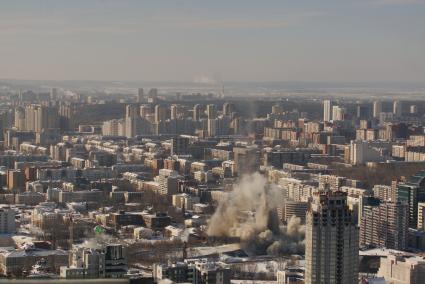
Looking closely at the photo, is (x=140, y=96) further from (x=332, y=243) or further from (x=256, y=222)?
(x=332, y=243)

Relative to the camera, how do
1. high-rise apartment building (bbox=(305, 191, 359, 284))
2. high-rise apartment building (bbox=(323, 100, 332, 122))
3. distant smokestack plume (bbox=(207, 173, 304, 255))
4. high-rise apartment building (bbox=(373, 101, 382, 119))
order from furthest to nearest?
1. high-rise apartment building (bbox=(373, 101, 382, 119))
2. high-rise apartment building (bbox=(323, 100, 332, 122))
3. distant smokestack plume (bbox=(207, 173, 304, 255))
4. high-rise apartment building (bbox=(305, 191, 359, 284))

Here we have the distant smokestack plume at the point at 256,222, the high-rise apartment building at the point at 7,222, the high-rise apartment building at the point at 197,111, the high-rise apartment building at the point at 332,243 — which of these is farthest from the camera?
the high-rise apartment building at the point at 197,111

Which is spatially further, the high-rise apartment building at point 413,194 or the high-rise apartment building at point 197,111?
the high-rise apartment building at point 197,111

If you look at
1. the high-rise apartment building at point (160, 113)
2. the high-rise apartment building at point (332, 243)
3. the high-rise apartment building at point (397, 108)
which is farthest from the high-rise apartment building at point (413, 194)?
the high-rise apartment building at point (397, 108)

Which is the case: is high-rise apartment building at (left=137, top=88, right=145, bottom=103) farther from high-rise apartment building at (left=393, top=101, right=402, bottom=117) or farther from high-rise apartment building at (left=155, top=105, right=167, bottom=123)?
high-rise apartment building at (left=393, top=101, right=402, bottom=117)

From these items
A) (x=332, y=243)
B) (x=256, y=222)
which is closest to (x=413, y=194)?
(x=256, y=222)

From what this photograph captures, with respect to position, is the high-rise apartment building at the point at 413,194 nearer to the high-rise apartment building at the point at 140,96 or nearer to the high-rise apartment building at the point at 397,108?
the high-rise apartment building at the point at 397,108

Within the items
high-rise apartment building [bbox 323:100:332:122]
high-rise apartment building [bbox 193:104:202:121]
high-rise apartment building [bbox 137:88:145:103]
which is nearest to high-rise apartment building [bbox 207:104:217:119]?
high-rise apartment building [bbox 193:104:202:121]

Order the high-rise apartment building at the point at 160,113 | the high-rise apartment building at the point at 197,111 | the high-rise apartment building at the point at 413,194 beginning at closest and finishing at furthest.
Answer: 1. the high-rise apartment building at the point at 413,194
2. the high-rise apartment building at the point at 197,111
3. the high-rise apartment building at the point at 160,113
